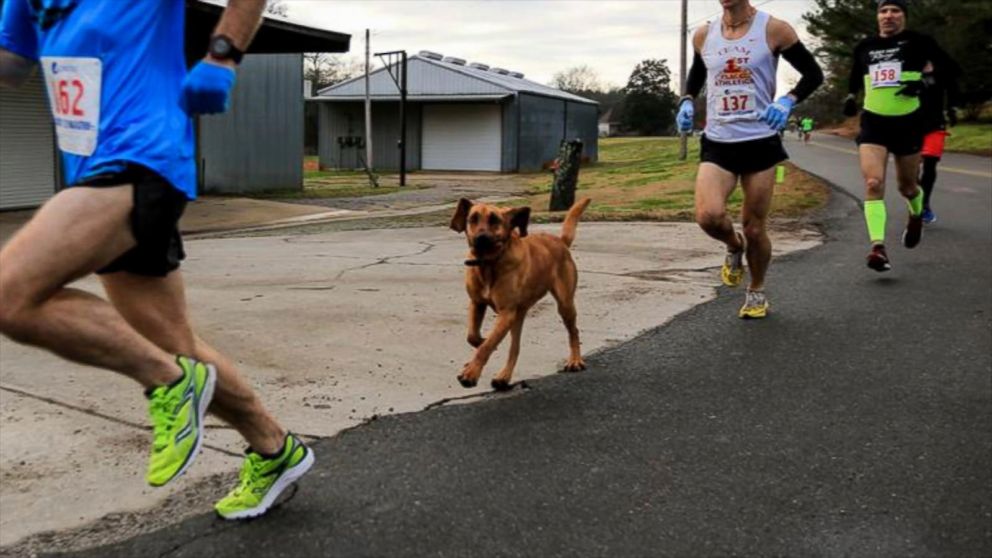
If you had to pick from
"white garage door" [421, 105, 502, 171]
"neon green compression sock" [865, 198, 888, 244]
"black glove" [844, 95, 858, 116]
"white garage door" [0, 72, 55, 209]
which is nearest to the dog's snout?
"neon green compression sock" [865, 198, 888, 244]

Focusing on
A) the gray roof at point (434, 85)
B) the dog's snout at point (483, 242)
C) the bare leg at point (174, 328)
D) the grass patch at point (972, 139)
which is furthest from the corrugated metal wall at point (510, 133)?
the bare leg at point (174, 328)

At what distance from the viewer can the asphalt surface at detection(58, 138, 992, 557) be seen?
→ 9.91ft

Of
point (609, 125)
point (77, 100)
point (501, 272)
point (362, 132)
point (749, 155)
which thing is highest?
point (609, 125)

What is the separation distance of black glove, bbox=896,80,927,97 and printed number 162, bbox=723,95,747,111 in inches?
95.5

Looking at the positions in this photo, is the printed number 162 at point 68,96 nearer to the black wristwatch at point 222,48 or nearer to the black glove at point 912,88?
the black wristwatch at point 222,48

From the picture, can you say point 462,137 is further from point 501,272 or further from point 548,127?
point 501,272

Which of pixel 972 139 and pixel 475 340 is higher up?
pixel 972 139

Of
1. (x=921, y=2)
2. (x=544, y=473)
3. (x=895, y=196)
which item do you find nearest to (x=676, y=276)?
(x=544, y=473)

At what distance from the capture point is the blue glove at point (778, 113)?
579 cm

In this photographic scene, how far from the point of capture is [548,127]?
4444cm

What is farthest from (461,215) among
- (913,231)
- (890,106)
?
(913,231)

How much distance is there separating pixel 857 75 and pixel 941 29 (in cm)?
3899

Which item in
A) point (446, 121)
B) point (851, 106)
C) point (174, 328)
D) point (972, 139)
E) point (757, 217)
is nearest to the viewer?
point (174, 328)

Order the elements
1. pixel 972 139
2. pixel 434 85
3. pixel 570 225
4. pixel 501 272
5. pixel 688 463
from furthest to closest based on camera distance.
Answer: pixel 434 85
pixel 972 139
pixel 570 225
pixel 501 272
pixel 688 463
